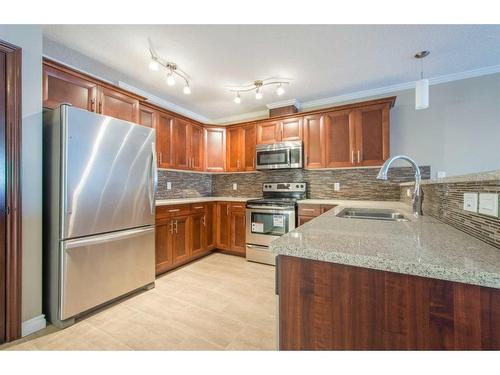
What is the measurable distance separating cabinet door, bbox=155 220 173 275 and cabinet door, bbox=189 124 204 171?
1.10m

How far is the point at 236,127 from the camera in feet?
12.2

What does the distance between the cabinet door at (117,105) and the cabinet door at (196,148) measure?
3.34 ft

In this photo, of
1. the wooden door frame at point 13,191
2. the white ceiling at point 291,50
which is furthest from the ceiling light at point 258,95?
the wooden door frame at point 13,191

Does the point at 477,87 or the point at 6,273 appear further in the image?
the point at 477,87

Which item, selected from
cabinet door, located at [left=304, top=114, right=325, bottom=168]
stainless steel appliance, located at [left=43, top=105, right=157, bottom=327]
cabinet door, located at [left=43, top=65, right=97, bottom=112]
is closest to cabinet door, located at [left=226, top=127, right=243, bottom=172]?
cabinet door, located at [left=304, top=114, right=325, bottom=168]

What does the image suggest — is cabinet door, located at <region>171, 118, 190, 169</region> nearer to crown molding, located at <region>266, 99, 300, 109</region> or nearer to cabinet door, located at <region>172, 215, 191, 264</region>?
cabinet door, located at <region>172, 215, 191, 264</region>

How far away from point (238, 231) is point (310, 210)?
46.1 inches

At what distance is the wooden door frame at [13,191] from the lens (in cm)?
151

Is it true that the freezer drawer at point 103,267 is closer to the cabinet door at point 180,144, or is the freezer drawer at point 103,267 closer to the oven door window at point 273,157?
the cabinet door at point 180,144

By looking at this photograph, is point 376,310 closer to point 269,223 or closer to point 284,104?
point 269,223

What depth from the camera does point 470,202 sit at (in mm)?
859

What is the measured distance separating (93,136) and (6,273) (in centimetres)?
113
